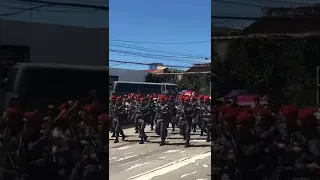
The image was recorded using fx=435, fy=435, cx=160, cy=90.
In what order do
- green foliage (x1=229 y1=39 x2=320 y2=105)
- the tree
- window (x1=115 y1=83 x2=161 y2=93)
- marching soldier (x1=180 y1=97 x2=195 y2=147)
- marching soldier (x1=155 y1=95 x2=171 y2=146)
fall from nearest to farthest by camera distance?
1. green foliage (x1=229 y1=39 x2=320 y2=105)
2. marching soldier (x1=180 y1=97 x2=195 y2=147)
3. marching soldier (x1=155 y1=95 x2=171 y2=146)
4. the tree
5. window (x1=115 y1=83 x2=161 y2=93)

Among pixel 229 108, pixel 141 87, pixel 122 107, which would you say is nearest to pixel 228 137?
pixel 229 108

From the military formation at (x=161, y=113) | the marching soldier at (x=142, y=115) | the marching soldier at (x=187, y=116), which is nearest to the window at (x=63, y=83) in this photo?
the military formation at (x=161, y=113)

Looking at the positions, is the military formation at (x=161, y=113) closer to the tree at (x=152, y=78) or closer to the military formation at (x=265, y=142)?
the tree at (x=152, y=78)

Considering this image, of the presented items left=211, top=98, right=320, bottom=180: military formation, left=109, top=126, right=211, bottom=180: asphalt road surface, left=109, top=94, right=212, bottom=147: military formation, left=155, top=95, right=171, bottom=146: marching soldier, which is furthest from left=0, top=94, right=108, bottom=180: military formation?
left=155, top=95, right=171, bottom=146: marching soldier

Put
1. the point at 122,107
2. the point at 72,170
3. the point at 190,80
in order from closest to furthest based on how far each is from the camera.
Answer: the point at 72,170 < the point at 190,80 < the point at 122,107

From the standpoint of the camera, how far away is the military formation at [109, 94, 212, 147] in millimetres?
6742

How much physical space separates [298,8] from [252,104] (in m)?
0.58

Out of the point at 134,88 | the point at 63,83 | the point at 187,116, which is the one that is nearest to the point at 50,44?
the point at 63,83

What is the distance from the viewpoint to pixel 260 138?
2.45 meters

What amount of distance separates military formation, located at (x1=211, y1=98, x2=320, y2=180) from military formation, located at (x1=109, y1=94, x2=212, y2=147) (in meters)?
3.35

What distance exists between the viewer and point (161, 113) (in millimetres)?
8156

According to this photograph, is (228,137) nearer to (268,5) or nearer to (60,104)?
(268,5)

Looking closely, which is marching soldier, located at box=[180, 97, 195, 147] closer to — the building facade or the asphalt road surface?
the asphalt road surface

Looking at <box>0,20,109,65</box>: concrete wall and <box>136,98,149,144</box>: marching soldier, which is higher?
<box>0,20,109,65</box>: concrete wall
